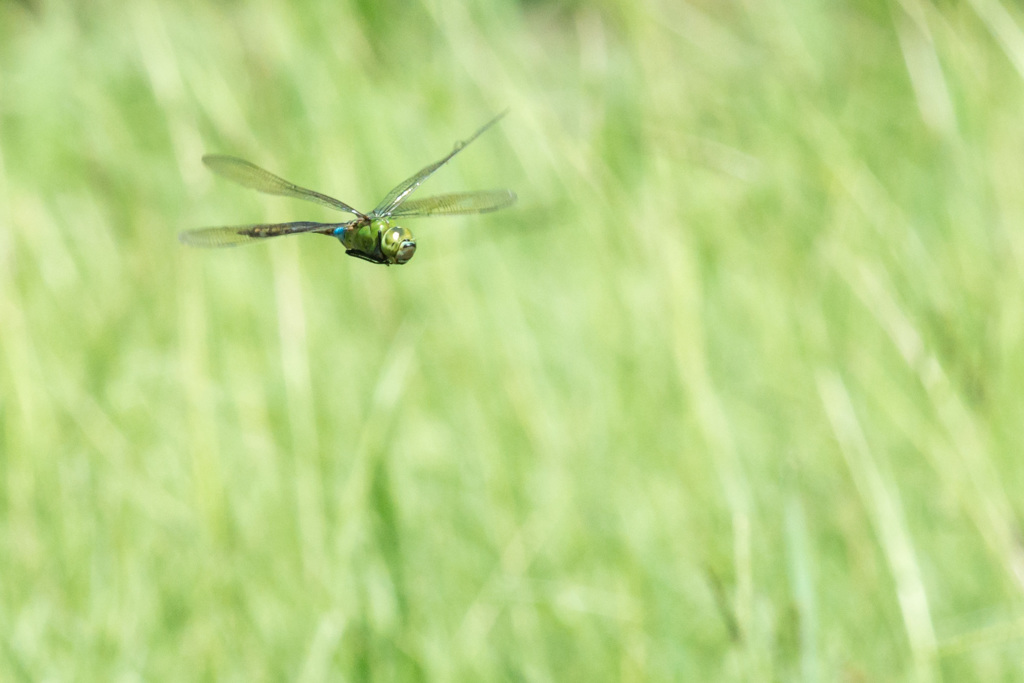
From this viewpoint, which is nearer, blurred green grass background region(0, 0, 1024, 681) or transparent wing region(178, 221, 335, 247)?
transparent wing region(178, 221, 335, 247)

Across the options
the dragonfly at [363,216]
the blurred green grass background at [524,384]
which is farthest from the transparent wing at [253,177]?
the blurred green grass background at [524,384]

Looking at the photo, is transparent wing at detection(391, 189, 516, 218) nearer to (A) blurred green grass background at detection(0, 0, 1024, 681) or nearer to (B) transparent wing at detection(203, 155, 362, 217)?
(B) transparent wing at detection(203, 155, 362, 217)

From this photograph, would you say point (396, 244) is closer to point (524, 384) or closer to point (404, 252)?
point (404, 252)

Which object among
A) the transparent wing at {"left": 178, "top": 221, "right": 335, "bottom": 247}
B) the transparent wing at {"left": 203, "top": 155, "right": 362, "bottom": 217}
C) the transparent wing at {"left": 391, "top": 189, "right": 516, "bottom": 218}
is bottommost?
the transparent wing at {"left": 391, "top": 189, "right": 516, "bottom": 218}

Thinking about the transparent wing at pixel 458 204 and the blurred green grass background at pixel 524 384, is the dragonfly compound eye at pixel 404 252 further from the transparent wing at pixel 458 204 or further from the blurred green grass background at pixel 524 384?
the blurred green grass background at pixel 524 384

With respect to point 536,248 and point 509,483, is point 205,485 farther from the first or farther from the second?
point 536,248

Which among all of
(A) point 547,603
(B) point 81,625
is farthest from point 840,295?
(B) point 81,625

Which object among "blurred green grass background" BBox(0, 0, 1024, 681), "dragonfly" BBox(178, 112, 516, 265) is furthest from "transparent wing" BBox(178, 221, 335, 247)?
"blurred green grass background" BBox(0, 0, 1024, 681)
